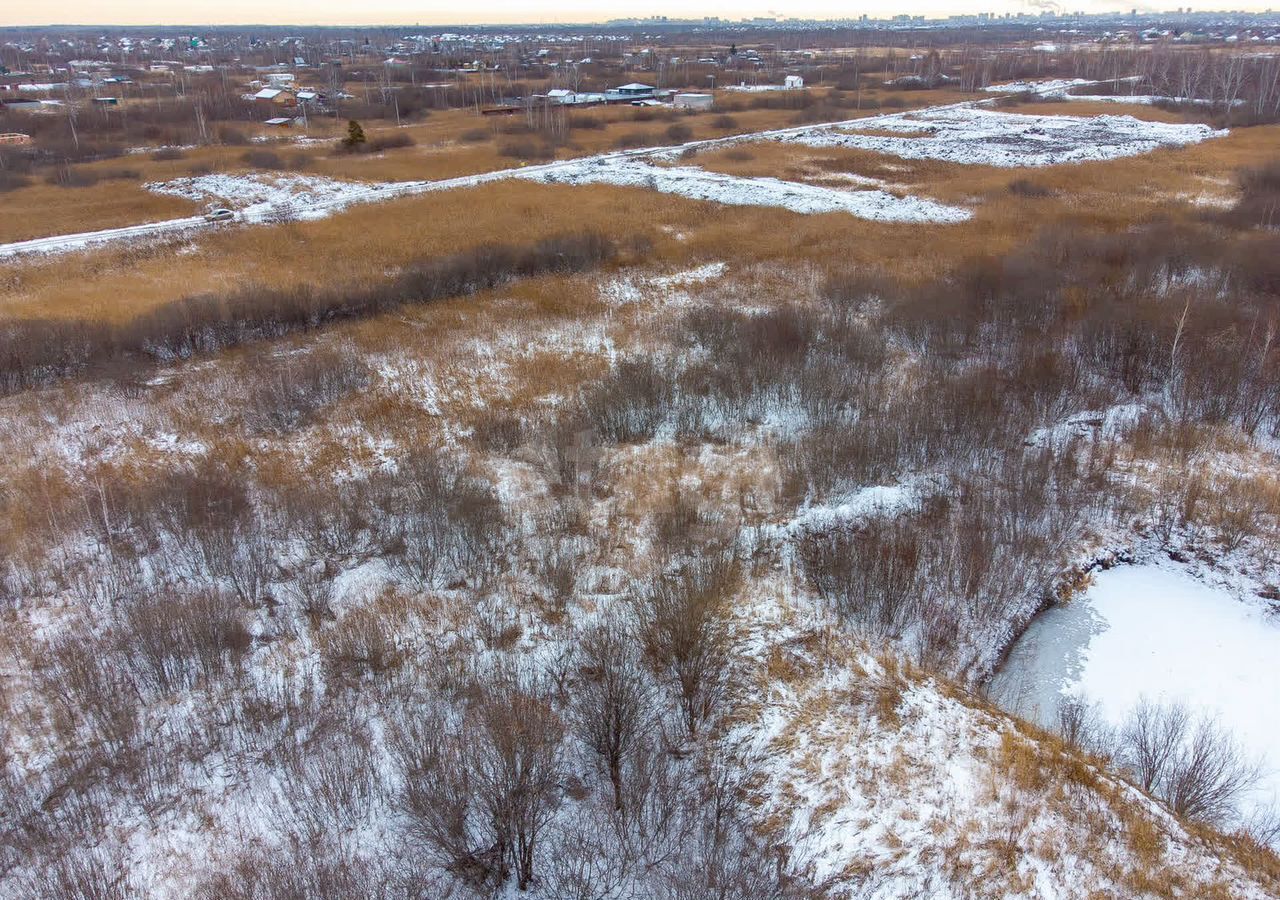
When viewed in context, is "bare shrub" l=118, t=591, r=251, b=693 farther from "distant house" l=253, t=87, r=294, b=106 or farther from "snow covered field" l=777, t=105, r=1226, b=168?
"distant house" l=253, t=87, r=294, b=106

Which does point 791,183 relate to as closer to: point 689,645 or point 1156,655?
point 1156,655

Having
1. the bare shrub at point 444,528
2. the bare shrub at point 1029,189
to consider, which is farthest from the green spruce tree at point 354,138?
the bare shrub at point 444,528

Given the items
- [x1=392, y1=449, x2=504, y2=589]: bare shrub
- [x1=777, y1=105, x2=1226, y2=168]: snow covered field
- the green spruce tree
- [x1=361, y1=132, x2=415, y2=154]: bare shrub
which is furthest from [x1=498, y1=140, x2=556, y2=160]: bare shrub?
[x1=392, y1=449, x2=504, y2=589]: bare shrub

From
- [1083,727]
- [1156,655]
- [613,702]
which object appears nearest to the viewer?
[613,702]

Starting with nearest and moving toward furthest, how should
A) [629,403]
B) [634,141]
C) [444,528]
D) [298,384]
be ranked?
[444,528] → [629,403] → [298,384] → [634,141]

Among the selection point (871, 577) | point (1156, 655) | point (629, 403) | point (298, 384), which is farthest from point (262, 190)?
point (1156, 655)

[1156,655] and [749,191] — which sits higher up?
[749,191]

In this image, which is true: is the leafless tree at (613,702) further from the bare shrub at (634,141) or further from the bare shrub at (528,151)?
the bare shrub at (634,141)

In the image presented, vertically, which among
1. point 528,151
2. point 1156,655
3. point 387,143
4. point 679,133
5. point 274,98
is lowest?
point 1156,655
